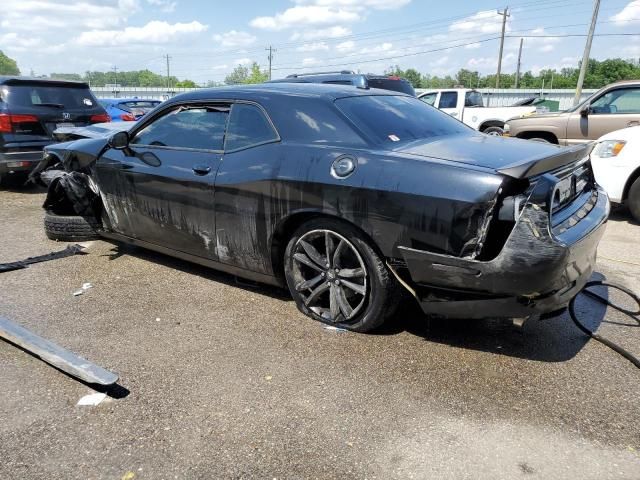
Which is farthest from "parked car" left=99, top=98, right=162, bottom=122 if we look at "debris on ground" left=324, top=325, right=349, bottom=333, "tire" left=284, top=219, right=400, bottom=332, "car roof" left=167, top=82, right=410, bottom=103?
"debris on ground" left=324, top=325, right=349, bottom=333

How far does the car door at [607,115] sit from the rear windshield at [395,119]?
6.08m

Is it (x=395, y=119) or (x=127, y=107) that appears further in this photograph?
(x=127, y=107)

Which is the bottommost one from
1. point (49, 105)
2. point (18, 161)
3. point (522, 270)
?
point (18, 161)

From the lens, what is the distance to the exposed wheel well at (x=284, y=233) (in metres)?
3.30

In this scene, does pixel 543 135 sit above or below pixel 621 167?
above

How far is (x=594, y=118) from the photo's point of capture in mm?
9055

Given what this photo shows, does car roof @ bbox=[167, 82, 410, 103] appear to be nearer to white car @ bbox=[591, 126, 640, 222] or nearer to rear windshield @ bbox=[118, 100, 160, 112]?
white car @ bbox=[591, 126, 640, 222]

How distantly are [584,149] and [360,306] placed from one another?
5.79 feet

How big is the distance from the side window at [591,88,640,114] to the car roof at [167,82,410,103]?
21.5ft

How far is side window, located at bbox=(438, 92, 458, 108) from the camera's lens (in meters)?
15.7

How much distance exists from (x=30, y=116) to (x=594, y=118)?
937 centimetres

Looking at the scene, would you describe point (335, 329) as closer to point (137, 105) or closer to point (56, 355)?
point (56, 355)

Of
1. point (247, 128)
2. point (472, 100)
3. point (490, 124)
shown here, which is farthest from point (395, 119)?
point (472, 100)

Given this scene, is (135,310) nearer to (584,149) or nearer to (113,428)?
(113,428)
